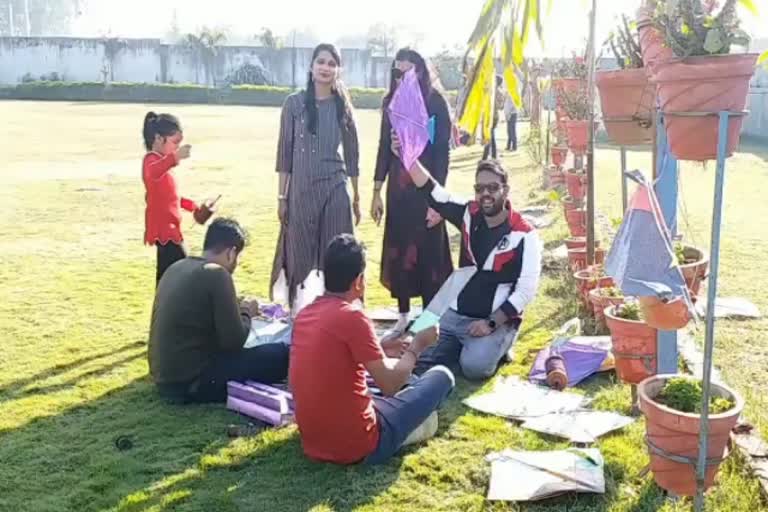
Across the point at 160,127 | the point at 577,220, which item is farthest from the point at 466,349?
the point at 577,220

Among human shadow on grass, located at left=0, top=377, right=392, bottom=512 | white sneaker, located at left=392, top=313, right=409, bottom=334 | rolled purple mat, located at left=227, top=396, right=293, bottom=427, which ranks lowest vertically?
human shadow on grass, located at left=0, top=377, right=392, bottom=512

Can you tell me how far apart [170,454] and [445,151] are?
8.11ft

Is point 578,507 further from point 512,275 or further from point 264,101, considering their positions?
point 264,101

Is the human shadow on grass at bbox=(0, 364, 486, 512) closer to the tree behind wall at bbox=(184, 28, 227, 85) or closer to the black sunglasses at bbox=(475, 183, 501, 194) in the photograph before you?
the black sunglasses at bbox=(475, 183, 501, 194)

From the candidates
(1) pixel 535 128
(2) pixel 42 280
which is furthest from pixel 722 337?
(1) pixel 535 128

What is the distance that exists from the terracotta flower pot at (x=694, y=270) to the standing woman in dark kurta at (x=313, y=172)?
6.80 feet

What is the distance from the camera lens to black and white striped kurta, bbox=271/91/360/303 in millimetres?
5016

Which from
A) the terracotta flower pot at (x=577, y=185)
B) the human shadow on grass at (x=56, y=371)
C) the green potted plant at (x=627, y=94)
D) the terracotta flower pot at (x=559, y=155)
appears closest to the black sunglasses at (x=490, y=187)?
the green potted plant at (x=627, y=94)

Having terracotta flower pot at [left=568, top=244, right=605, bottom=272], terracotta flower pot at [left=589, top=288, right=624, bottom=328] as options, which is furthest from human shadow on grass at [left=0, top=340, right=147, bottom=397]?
terracotta flower pot at [left=568, top=244, right=605, bottom=272]

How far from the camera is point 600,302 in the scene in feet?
16.3

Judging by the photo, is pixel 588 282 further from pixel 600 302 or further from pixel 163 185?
pixel 163 185

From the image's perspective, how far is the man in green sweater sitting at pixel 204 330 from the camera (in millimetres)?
4121

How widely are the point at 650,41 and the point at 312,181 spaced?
2.34m

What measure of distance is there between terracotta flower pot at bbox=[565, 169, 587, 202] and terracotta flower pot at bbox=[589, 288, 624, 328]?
306cm
